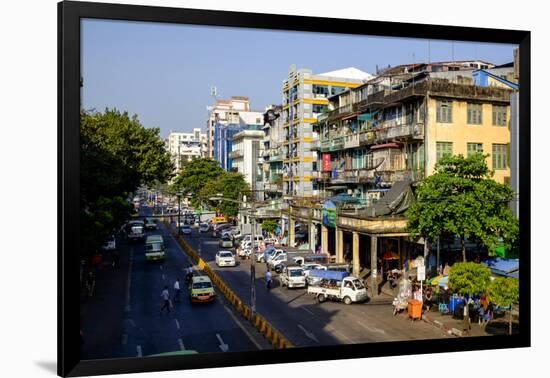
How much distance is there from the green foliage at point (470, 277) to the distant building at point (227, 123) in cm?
745

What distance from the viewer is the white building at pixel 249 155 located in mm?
19359

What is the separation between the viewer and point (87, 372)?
11.3 metres

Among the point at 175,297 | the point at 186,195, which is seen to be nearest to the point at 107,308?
the point at 175,297

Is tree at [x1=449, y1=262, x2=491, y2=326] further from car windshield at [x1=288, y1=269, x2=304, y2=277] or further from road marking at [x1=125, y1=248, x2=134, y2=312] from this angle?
road marking at [x1=125, y1=248, x2=134, y2=312]

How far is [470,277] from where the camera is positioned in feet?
53.0

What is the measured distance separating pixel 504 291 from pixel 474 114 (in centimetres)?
577

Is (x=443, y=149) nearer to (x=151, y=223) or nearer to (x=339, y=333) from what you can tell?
(x=339, y=333)

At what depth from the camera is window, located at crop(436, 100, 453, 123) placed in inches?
740

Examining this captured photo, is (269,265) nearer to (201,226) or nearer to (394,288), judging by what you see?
(201,226)

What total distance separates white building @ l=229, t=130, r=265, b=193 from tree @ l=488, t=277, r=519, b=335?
28.0ft

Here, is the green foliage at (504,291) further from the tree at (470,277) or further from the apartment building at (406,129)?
the apartment building at (406,129)

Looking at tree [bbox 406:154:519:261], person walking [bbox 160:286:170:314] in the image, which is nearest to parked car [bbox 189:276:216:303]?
Answer: person walking [bbox 160:286:170:314]

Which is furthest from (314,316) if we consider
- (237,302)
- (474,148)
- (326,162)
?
(326,162)

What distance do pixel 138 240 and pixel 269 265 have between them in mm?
4927
